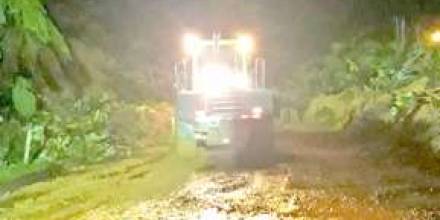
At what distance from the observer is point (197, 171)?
1628 centimetres

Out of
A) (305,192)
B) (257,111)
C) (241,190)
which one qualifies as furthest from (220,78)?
(305,192)

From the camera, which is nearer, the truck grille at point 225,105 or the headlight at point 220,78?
the truck grille at point 225,105

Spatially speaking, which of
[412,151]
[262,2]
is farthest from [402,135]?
[262,2]

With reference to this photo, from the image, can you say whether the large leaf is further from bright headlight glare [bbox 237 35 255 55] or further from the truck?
bright headlight glare [bbox 237 35 255 55]

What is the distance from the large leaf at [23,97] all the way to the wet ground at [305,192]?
13.5 feet

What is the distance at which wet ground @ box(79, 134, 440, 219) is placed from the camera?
461 inches

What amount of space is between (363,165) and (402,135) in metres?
3.41

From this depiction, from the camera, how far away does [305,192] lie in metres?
13.4

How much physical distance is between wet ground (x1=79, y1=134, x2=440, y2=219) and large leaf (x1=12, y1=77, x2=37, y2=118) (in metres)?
4.10

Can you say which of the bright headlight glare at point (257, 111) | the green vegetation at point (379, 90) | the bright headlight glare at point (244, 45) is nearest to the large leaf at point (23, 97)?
the bright headlight glare at point (257, 111)

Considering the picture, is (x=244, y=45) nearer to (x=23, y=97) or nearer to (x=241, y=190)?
(x=23, y=97)

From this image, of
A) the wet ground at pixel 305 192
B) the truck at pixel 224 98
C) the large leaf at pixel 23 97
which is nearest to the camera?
the wet ground at pixel 305 192

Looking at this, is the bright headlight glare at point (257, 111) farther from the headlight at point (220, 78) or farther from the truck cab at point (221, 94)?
the headlight at point (220, 78)

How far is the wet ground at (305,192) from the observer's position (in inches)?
461
